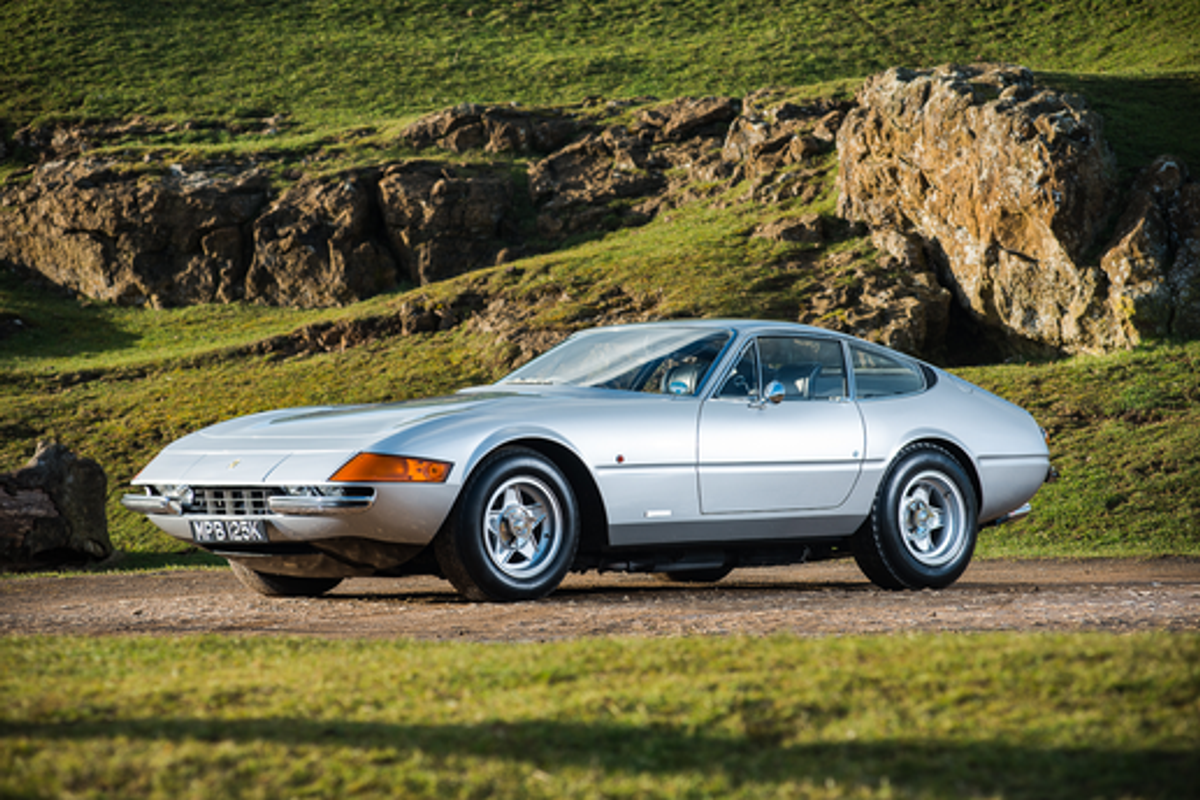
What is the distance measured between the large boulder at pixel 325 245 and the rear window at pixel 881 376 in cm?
2529

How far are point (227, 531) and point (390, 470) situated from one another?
3.42ft

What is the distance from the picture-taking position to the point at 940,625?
4.93 meters

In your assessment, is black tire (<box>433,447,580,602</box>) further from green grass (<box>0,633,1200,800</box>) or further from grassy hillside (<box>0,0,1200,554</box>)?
grassy hillside (<box>0,0,1200,554</box>)

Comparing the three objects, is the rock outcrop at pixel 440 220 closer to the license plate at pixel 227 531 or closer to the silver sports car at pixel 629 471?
the silver sports car at pixel 629 471

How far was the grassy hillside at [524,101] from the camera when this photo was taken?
53.2 feet

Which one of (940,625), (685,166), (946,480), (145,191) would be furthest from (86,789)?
(145,191)

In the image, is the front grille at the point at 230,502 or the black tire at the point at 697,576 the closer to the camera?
the front grille at the point at 230,502

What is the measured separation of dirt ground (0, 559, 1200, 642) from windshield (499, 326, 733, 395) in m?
1.28

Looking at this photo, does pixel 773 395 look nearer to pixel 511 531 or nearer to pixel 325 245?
pixel 511 531

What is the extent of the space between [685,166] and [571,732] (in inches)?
1208

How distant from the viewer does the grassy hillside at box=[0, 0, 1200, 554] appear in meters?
16.2

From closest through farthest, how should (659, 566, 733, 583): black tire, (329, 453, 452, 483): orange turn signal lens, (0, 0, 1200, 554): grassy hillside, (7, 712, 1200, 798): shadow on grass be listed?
(7, 712, 1200, 798): shadow on grass < (329, 453, 452, 483): orange turn signal lens < (659, 566, 733, 583): black tire < (0, 0, 1200, 554): grassy hillside

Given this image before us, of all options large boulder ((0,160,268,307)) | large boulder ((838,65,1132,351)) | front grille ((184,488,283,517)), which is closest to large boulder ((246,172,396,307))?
large boulder ((0,160,268,307))

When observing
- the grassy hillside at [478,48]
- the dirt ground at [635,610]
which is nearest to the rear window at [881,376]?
the dirt ground at [635,610]
